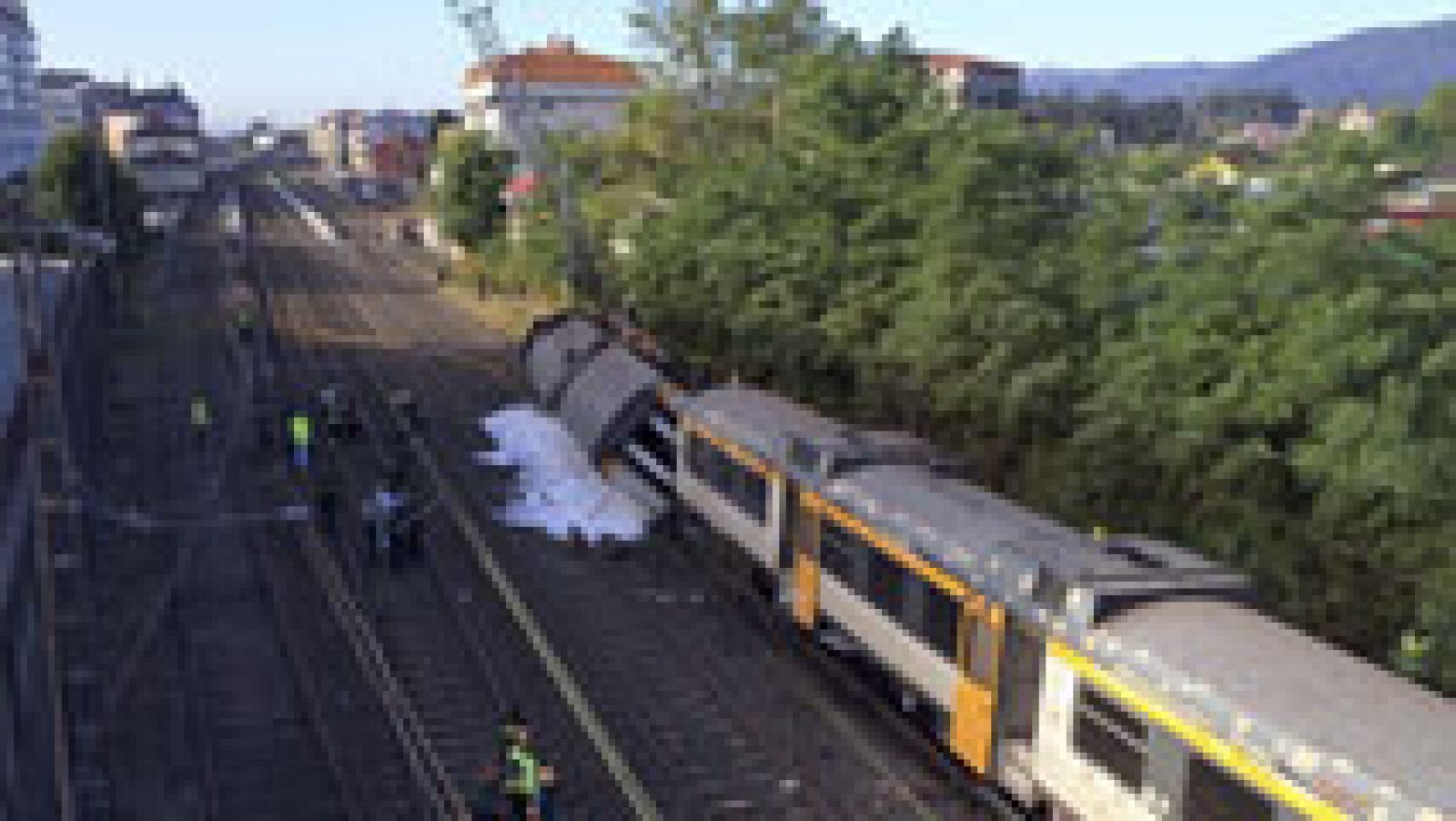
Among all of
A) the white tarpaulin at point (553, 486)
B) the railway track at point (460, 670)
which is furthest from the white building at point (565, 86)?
the railway track at point (460, 670)

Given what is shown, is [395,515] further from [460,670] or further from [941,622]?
[941,622]

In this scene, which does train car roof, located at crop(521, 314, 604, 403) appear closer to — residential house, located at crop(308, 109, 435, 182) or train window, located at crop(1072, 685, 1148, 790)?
train window, located at crop(1072, 685, 1148, 790)

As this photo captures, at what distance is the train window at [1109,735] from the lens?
1275 centimetres

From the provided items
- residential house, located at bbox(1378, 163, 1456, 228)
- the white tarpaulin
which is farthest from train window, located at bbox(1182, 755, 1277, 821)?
residential house, located at bbox(1378, 163, 1456, 228)

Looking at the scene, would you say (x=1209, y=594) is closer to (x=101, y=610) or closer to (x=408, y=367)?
(x=101, y=610)

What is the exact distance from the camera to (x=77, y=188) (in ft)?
209

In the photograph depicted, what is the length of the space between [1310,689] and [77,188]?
66.1 m

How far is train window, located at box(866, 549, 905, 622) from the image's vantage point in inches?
669

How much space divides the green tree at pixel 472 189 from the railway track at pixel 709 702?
134 ft

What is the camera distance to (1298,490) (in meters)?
20.7

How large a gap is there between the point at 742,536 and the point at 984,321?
7407mm

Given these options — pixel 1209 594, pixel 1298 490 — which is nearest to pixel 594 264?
pixel 1298 490

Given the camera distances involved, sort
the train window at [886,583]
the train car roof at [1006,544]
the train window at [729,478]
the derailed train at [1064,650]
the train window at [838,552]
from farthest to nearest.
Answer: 1. the train window at [729,478]
2. the train window at [838,552]
3. the train window at [886,583]
4. the train car roof at [1006,544]
5. the derailed train at [1064,650]

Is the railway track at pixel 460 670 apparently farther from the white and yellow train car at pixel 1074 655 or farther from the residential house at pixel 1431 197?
the residential house at pixel 1431 197
